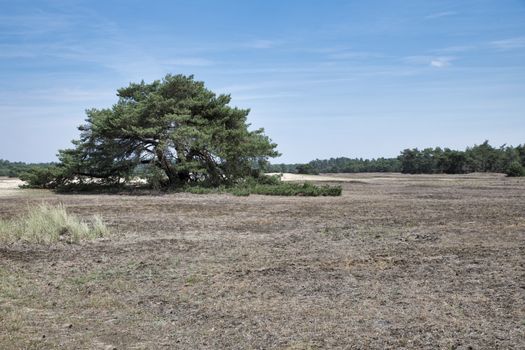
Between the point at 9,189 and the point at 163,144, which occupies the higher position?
the point at 163,144

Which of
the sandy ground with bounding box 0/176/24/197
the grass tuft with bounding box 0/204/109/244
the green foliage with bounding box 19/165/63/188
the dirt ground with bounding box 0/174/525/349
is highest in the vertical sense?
the green foliage with bounding box 19/165/63/188

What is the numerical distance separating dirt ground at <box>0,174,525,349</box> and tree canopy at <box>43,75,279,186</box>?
14.2 meters

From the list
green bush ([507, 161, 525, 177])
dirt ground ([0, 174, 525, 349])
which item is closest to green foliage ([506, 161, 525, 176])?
green bush ([507, 161, 525, 177])

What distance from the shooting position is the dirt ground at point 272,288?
5.31 meters

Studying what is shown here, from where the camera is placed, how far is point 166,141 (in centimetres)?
2725

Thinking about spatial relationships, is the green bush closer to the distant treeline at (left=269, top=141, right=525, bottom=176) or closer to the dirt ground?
the distant treeline at (left=269, top=141, right=525, bottom=176)

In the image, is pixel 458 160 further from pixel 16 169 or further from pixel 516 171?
pixel 16 169

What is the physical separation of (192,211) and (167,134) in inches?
419

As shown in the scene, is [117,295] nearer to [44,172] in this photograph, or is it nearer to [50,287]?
[50,287]

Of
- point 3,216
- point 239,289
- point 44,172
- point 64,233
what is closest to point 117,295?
point 239,289

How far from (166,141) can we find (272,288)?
2095 centimetres

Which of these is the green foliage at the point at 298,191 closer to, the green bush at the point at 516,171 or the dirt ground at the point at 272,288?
the dirt ground at the point at 272,288

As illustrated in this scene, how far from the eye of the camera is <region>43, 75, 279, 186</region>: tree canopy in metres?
27.2

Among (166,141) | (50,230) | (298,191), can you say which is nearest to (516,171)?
(298,191)
